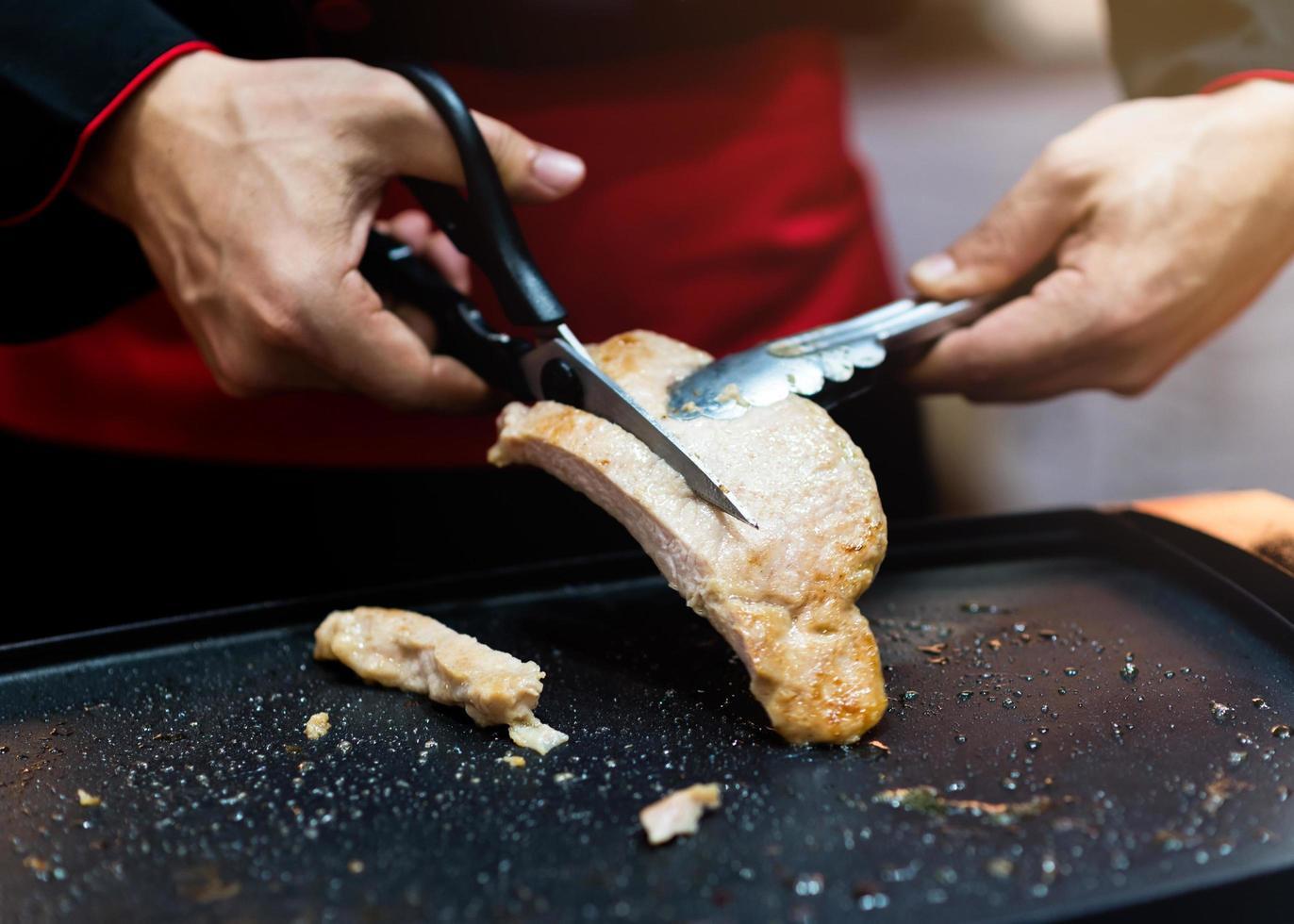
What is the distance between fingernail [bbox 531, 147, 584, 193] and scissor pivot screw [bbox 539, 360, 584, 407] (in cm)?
22

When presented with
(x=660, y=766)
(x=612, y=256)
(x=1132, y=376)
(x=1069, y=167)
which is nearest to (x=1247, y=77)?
(x=1069, y=167)

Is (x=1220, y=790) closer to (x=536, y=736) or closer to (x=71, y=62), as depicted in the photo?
(x=536, y=736)

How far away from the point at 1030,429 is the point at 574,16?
181 cm

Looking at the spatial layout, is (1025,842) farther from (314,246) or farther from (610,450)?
(314,246)

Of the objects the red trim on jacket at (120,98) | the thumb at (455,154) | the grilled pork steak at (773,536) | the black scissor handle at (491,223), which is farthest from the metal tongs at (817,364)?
the red trim on jacket at (120,98)

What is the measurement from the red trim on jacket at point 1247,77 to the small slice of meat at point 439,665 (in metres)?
1.00

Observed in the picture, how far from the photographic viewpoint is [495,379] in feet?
3.58

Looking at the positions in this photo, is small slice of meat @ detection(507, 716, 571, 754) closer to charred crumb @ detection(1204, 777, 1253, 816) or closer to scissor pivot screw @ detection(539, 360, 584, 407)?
scissor pivot screw @ detection(539, 360, 584, 407)

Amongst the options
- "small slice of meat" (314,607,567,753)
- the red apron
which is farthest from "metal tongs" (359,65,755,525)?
"small slice of meat" (314,607,567,753)

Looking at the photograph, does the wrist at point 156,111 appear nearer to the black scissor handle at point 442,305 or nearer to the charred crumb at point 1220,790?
the black scissor handle at point 442,305

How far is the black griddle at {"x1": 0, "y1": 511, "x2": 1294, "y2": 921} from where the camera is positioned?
2.31 feet

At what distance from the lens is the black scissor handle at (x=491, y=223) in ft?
3.30

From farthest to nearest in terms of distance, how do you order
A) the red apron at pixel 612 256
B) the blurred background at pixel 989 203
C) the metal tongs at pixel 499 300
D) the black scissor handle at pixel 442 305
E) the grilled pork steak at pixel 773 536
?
1. the blurred background at pixel 989 203
2. the red apron at pixel 612 256
3. the black scissor handle at pixel 442 305
4. the metal tongs at pixel 499 300
5. the grilled pork steak at pixel 773 536

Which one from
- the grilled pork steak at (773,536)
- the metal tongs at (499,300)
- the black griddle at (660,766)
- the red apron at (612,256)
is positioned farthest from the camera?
the red apron at (612,256)
